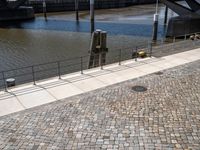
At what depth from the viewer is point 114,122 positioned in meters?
9.86

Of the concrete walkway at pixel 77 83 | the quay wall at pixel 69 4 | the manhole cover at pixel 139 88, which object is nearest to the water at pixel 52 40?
the concrete walkway at pixel 77 83

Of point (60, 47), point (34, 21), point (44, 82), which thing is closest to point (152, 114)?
point (44, 82)

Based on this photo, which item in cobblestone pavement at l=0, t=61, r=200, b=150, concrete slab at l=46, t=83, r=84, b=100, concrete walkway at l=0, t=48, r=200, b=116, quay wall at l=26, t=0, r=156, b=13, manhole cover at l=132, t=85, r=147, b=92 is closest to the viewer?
cobblestone pavement at l=0, t=61, r=200, b=150

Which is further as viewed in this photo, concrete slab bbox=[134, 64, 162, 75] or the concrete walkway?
concrete slab bbox=[134, 64, 162, 75]

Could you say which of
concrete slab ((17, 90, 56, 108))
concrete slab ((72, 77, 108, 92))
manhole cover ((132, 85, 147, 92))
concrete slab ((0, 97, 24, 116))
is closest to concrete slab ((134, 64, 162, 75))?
manhole cover ((132, 85, 147, 92))

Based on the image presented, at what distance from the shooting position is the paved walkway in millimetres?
8680

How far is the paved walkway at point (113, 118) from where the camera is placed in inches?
342

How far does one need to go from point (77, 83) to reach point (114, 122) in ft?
14.0

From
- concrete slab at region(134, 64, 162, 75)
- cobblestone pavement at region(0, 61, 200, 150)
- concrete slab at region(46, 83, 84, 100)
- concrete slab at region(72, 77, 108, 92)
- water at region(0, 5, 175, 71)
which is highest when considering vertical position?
concrete slab at region(134, 64, 162, 75)

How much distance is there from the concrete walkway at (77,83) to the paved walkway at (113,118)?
0.17 feet

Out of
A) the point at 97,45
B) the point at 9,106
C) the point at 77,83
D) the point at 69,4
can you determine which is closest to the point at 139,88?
the point at 77,83

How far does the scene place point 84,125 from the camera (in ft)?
31.7

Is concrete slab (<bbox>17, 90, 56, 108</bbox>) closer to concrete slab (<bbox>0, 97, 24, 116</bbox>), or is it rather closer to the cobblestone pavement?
concrete slab (<bbox>0, 97, 24, 116</bbox>)

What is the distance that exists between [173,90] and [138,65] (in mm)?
4068
